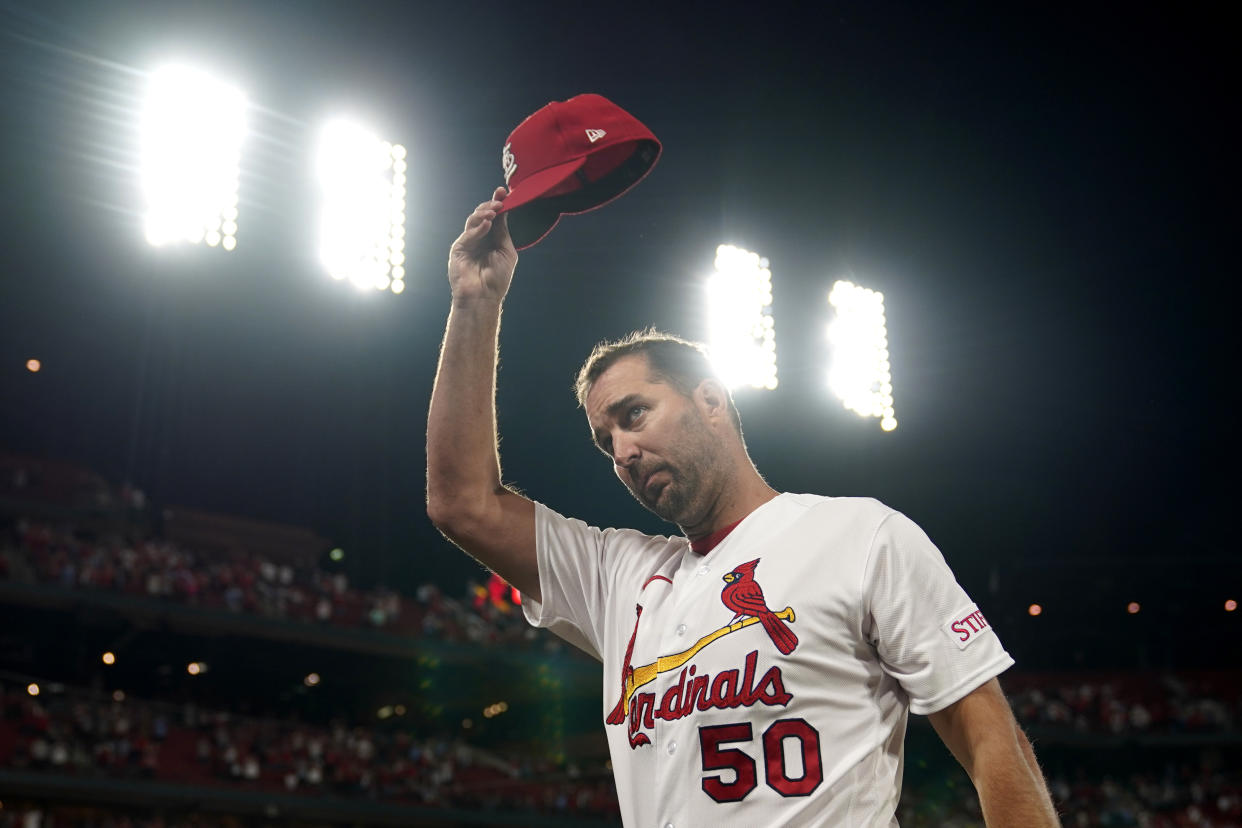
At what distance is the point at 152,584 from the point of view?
56.1 feet

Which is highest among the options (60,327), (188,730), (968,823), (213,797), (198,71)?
(60,327)

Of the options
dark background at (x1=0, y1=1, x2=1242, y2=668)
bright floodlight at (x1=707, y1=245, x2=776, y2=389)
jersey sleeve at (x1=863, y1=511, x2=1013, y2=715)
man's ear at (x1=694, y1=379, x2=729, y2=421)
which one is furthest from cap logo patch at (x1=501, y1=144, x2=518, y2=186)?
bright floodlight at (x1=707, y1=245, x2=776, y2=389)

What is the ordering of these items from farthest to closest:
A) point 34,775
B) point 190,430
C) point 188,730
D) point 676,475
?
point 190,430 < point 188,730 < point 34,775 < point 676,475

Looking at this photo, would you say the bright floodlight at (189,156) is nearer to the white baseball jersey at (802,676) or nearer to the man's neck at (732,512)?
the man's neck at (732,512)

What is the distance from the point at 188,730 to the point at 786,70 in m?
13.8

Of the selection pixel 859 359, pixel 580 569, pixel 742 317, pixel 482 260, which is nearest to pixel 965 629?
→ pixel 580 569

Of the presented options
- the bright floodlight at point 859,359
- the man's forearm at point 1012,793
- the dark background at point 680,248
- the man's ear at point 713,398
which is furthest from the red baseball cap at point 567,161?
the bright floodlight at point 859,359

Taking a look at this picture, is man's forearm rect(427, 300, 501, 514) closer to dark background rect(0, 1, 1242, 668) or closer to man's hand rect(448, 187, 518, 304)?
man's hand rect(448, 187, 518, 304)

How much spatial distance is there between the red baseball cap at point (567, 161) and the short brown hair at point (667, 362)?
354 mm

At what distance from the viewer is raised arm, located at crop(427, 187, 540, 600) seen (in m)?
2.20

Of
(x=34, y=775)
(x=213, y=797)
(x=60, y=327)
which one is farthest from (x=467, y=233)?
(x=60, y=327)

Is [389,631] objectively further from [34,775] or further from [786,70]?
[786,70]

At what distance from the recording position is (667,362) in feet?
7.02

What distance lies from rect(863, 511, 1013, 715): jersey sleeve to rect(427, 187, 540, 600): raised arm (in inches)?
32.2
